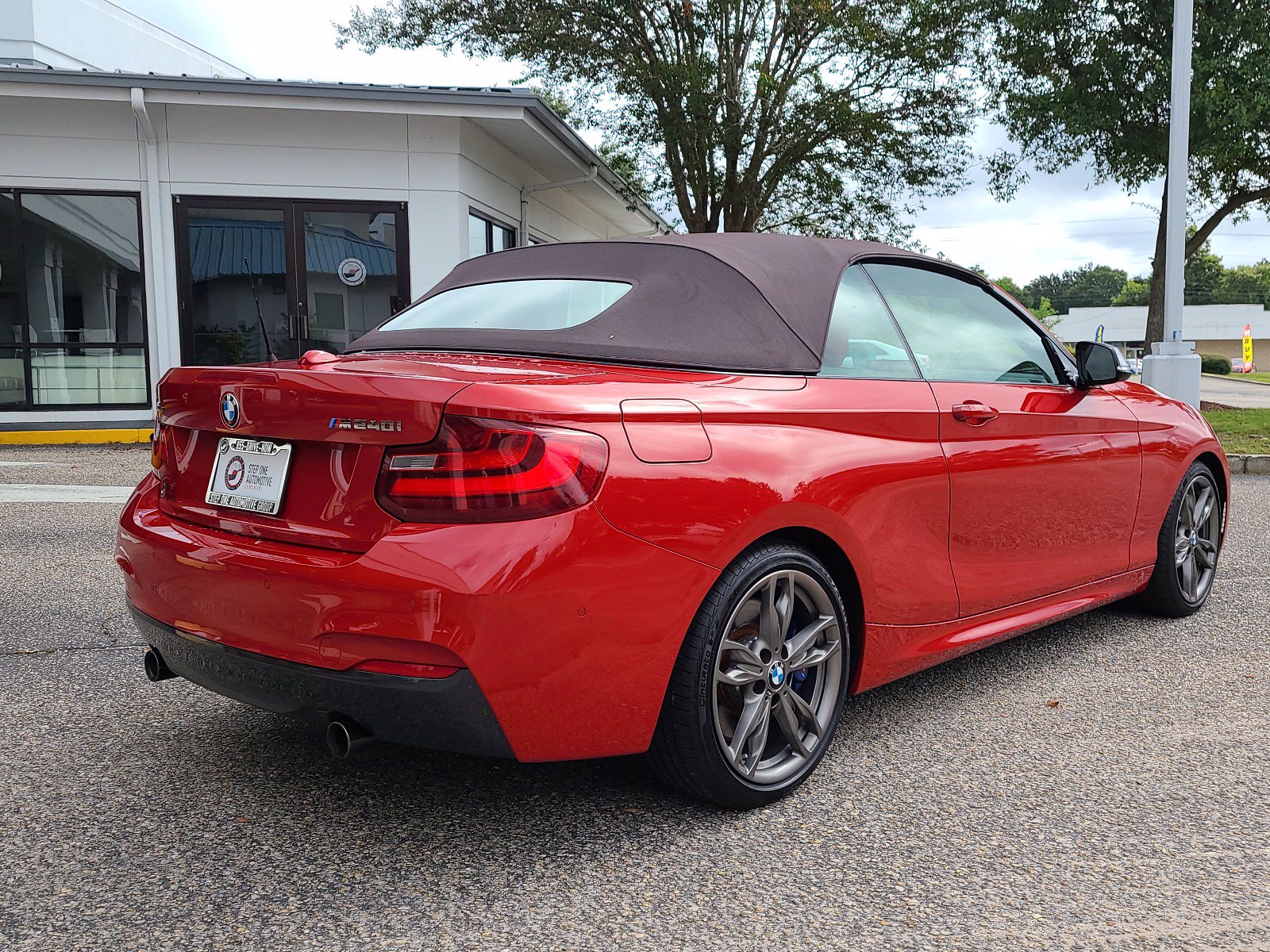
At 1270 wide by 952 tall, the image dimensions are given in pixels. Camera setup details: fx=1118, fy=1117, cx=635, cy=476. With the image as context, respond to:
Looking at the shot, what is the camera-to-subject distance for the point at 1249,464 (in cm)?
1074

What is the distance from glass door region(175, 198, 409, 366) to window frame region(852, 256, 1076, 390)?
406 inches

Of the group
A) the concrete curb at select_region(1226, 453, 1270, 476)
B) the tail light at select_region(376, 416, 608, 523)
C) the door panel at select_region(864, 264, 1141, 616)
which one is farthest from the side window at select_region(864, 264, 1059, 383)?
the concrete curb at select_region(1226, 453, 1270, 476)

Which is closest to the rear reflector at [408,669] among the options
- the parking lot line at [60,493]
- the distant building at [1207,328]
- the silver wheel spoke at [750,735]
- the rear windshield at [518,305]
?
the silver wheel spoke at [750,735]

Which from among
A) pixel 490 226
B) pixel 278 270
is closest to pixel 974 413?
pixel 278 270

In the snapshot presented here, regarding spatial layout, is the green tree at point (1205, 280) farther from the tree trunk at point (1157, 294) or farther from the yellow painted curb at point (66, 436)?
the yellow painted curb at point (66, 436)

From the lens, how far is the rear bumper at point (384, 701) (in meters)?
2.27

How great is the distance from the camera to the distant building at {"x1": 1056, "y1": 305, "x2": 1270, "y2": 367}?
97375 millimetres

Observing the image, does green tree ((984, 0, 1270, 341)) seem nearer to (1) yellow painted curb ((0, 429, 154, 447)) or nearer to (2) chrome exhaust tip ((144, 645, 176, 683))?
(1) yellow painted curb ((0, 429, 154, 447))

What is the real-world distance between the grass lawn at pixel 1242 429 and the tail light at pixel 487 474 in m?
9.26

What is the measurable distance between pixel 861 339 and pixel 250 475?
1.74 m

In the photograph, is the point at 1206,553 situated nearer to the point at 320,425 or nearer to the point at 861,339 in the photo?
the point at 861,339

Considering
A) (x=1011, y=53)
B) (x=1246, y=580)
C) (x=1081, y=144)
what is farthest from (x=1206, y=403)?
(x=1246, y=580)

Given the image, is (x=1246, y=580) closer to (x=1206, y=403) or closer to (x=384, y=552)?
(x=384, y=552)

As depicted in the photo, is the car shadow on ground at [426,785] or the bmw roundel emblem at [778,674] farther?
the bmw roundel emblem at [778,674]
